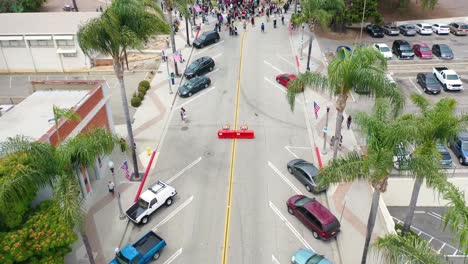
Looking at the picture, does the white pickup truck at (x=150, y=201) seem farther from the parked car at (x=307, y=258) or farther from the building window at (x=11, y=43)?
the building window at (x=11, y=43)

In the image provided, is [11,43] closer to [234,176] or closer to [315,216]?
[234,176]

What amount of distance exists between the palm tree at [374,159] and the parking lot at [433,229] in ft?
21.9

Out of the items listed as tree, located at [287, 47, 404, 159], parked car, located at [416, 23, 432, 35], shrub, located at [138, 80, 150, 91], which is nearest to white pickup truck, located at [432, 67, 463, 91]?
parked car, located at [416, 23, 432, 35]

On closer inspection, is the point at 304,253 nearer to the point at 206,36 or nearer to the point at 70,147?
the point at 70,147

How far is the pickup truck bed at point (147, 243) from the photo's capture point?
2022 centimetres

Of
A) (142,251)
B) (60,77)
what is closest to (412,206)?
(142,251)

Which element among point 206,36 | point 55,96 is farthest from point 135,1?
point 206,36

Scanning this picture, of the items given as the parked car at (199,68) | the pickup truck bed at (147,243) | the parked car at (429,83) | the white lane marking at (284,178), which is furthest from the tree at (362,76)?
the parked car at (199,68)

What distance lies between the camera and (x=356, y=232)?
21953mm

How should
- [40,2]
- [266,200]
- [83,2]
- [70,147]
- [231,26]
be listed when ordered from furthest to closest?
1. [83,2]
2. [40,2]
3. [231,26]
4. [266,200]
5. [70,147]

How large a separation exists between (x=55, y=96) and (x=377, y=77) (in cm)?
2058

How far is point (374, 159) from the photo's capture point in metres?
15.1

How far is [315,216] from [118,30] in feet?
48.6

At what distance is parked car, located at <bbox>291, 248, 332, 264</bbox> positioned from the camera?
63.3 feet
